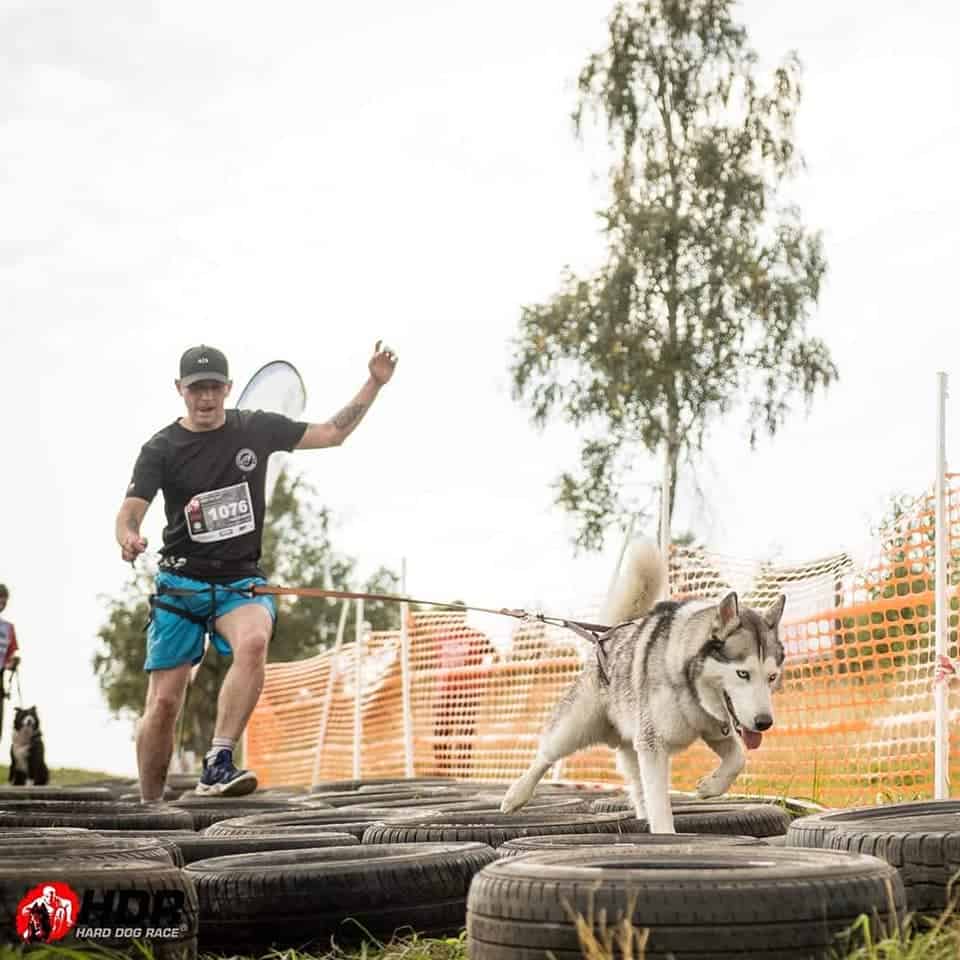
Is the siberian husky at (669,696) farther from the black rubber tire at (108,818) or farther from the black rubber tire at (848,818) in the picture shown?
the black rubber tire at (108,818)

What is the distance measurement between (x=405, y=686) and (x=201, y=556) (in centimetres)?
763

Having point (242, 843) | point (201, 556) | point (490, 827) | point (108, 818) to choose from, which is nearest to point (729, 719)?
point (490, 827)

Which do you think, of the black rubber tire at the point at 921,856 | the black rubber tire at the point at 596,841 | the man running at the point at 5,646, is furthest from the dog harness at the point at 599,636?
the man running at the point at 5,646

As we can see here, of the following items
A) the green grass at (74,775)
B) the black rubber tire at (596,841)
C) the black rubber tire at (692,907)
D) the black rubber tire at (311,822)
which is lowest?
the green grass at (74,775)

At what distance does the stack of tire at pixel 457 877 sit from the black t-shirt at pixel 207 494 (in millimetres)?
1617

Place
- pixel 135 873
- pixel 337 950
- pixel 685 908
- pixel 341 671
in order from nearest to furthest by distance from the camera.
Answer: pixel 685 908 → pixel 135 873 → pixel 337 950 → pixel 341 671

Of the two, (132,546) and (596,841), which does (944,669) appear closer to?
(596,841)

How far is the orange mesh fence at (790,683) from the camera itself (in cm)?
868

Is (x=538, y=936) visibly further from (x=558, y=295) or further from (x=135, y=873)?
A: (x=558, y=295)

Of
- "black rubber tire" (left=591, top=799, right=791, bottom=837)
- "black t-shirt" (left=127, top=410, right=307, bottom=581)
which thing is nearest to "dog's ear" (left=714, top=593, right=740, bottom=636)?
"black rubber tire" (left=591, top=799, right=791, bottom=837)

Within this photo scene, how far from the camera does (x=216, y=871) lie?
387 centimetres

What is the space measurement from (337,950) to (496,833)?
3.80 feet

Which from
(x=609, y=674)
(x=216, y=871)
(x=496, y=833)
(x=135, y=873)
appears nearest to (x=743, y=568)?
(x=609, y=674)

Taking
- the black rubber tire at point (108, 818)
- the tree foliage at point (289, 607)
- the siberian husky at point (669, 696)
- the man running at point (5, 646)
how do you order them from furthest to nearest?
the tree foliage at point (289, 607)
the man running at point (5, 646)
the black rubber tire at point (108, 818)
the siberian husky at point (669, 696)
